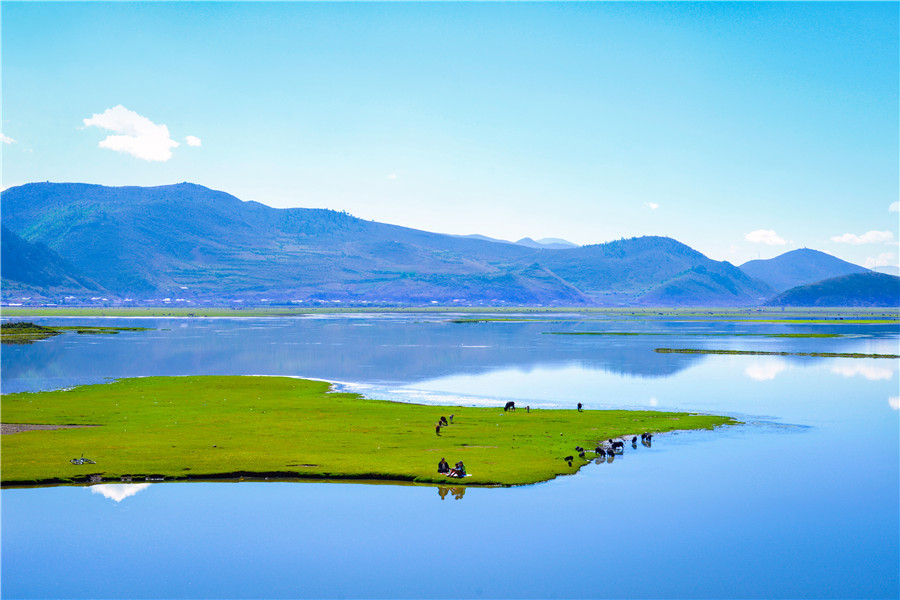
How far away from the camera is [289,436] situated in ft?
119

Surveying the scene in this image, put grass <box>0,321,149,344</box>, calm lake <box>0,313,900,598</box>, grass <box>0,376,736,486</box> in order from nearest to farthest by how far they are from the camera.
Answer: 1. calm lake <box>0,313,900,598</box>
2. grass <box>0,376,736,486</box>
3. grass <box>0,321,149,344</box>

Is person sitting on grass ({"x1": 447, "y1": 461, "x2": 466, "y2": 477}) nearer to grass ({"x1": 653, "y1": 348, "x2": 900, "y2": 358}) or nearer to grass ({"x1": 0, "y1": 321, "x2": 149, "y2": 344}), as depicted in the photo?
grass ({"x1": 653, "y1": 348, "x2": 900, "y2": 358})

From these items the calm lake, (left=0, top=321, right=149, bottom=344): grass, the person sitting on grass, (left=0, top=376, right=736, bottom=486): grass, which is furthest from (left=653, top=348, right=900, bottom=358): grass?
(left=0, top=321, right=149, bottom=344): grass

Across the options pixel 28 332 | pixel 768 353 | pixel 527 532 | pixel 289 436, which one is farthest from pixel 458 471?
pixel 28 332

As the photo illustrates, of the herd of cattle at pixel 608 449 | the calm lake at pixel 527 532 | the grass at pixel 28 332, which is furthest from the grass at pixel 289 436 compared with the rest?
the grass at pixel 28 332

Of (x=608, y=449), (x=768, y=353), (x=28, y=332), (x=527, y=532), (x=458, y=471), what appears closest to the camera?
(x=527, y=532)

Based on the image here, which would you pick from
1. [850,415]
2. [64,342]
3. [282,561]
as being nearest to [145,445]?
[282,561]

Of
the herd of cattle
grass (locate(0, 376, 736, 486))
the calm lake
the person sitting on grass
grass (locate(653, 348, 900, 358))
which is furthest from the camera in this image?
grass (locate(653, 348, 900, 358))

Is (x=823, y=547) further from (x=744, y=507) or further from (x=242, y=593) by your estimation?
(x=242, y=593)

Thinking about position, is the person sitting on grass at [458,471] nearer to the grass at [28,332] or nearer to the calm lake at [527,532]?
the calm lake at [527,532]

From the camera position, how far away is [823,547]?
22.5 metres

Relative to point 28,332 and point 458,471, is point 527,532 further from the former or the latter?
point 28,332

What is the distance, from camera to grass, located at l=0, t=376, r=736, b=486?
2925 centimetres

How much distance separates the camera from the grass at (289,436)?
29.2 metres
